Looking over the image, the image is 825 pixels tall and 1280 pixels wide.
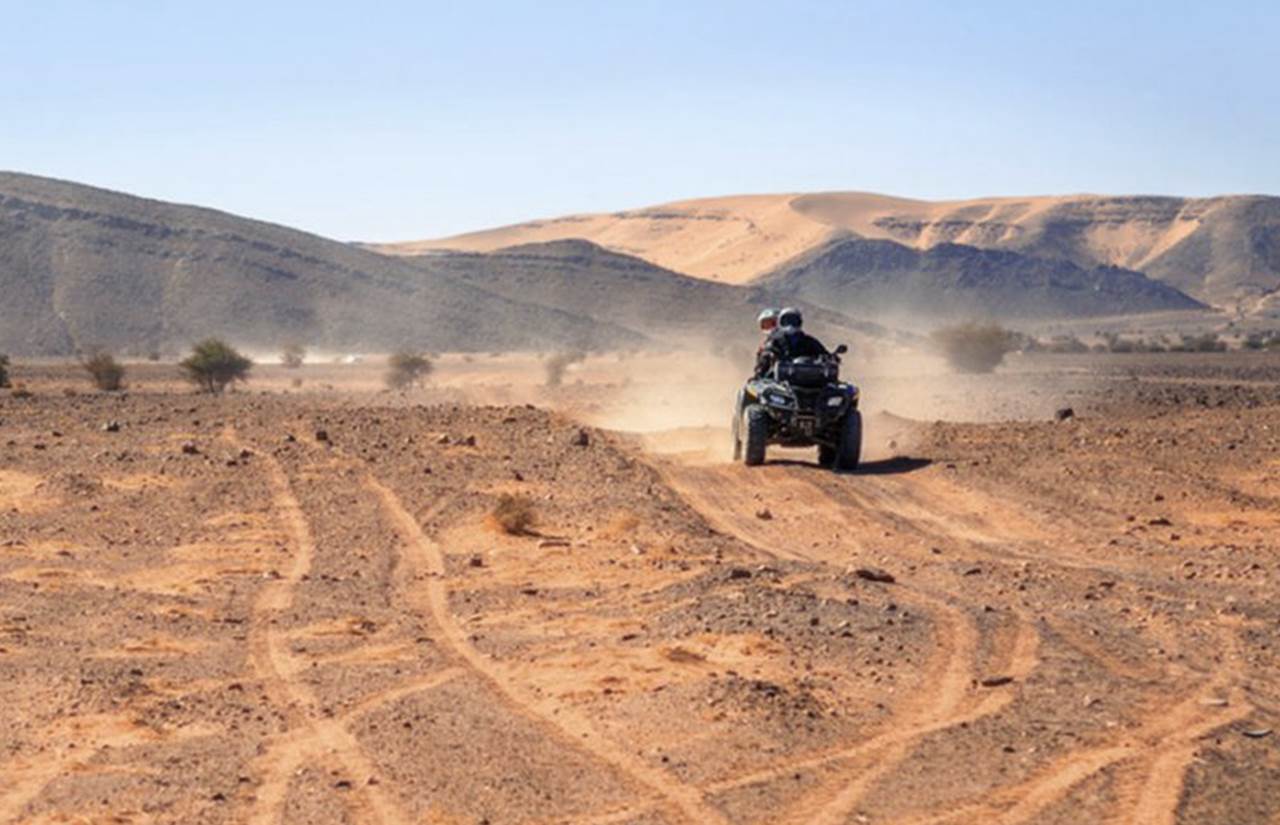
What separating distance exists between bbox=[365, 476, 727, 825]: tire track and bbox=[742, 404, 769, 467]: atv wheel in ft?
25.4

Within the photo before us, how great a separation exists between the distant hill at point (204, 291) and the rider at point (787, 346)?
76.1 m

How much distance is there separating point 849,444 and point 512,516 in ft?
22.1

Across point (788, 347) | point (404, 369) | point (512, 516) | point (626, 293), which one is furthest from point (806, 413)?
point (626, 293)

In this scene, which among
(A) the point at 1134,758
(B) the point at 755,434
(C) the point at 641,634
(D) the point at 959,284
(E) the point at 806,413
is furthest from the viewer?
(D) the point at 959,284

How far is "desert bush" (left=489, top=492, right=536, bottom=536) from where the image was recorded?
17859 millimetres

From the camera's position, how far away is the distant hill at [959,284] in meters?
146

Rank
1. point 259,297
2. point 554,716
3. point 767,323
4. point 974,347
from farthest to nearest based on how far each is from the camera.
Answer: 1. point 259,297
2. point 974,347
3. point 767,323
4. point 554,716

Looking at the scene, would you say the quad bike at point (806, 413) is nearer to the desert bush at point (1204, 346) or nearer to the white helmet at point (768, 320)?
the white helmet at point (768, 320)

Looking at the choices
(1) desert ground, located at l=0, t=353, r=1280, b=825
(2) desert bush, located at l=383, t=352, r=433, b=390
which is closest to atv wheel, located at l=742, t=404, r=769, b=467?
(1) desert ground, located at l=0, t=353, r=1280, b=825

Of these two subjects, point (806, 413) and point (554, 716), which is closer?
point (554, 716)

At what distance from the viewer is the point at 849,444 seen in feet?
76.1

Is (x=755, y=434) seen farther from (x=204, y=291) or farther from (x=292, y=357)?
(x=204, y=291)

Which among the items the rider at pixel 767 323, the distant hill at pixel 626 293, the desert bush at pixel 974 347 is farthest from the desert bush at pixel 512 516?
the distant hill at pixel 626 293

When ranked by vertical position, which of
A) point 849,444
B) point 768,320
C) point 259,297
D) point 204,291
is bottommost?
point 849,444
